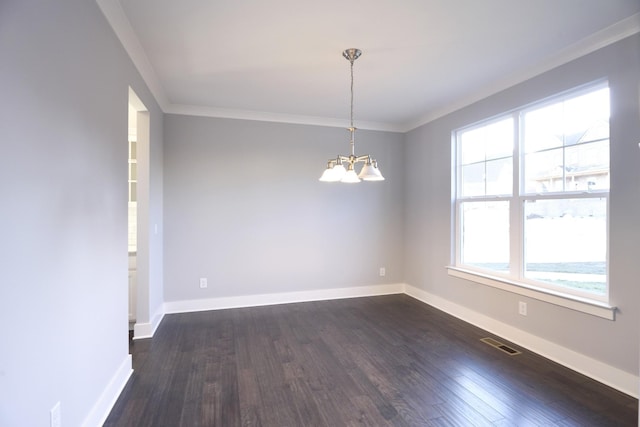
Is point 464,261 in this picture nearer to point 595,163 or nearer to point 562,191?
point 562,191

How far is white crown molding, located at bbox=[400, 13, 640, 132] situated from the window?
29 cm

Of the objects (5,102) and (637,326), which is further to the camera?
(637,326)

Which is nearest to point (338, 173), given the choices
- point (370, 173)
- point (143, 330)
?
point (370, 173)

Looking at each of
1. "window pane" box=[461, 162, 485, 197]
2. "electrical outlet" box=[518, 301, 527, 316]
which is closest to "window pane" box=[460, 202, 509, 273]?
"window pane" box=[461, 162, 485, 197]

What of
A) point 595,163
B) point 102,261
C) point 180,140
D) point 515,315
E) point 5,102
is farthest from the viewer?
point 180,140

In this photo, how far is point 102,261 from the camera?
1.95 metres

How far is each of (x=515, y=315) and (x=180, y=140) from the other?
14.2ft

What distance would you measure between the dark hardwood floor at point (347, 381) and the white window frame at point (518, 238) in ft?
1.83

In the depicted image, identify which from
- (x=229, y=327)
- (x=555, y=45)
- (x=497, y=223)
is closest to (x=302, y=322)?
(x=229, y=327)

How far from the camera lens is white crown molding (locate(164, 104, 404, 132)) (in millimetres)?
3931

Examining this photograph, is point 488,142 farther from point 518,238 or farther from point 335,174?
point 335,174

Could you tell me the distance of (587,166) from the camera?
2531 mm

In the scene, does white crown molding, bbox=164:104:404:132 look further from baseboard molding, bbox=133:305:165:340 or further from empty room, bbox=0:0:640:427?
baseboard molding, bbox=133:305:165:340

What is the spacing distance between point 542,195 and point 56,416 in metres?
3.80
